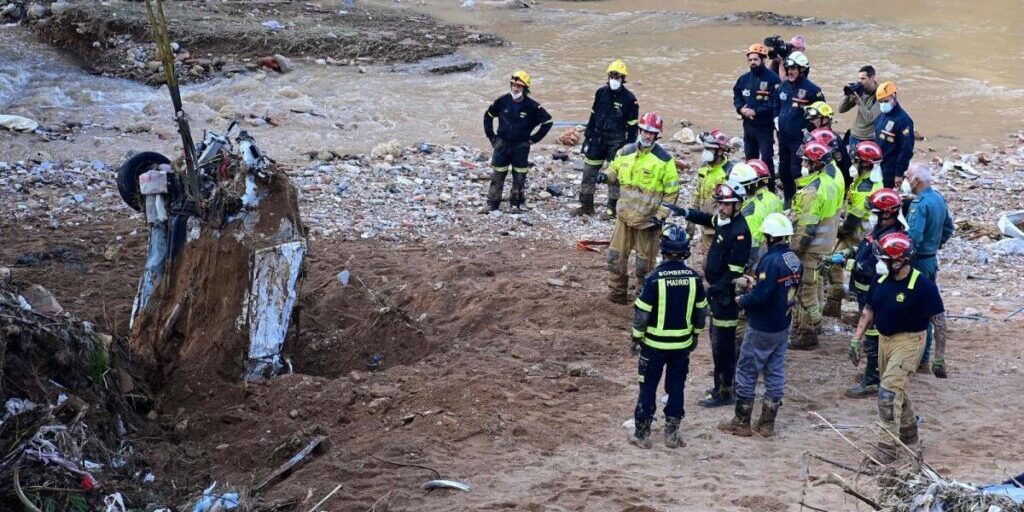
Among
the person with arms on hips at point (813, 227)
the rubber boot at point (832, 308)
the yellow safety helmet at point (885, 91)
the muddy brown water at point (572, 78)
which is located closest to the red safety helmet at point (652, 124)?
the person with arms on hips at point (813, 227)

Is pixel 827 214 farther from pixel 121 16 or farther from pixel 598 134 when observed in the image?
pixel 121 16

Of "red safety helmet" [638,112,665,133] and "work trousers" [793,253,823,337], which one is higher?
"red safety helmet" [638,112,665,133]

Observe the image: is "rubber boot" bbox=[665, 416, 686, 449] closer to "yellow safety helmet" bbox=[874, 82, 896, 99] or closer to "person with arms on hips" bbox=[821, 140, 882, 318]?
"person with arms on hips" bbox=[821, 140, 882, 318]

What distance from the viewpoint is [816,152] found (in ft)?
30.6

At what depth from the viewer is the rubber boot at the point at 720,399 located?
8.50 meters

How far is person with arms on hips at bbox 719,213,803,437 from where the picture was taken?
25.0 feet

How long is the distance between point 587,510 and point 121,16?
18.5 m

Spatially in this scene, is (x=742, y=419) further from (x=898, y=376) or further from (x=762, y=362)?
(x=898, y=376)

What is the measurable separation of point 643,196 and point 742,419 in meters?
2.83

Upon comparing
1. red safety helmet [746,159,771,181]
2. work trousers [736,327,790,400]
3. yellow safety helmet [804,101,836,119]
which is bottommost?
work trousers [736,327,790,400]

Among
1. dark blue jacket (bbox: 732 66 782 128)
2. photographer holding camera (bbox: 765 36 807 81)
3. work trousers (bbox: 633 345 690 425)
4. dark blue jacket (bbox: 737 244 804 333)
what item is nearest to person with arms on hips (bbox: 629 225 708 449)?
work trousers (bbox: 633 345 690 425)

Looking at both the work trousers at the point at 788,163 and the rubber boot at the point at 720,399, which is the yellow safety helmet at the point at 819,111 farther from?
the rubber boot at the point at 720,399

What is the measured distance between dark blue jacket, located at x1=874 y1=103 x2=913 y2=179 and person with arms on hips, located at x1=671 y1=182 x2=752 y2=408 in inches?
171

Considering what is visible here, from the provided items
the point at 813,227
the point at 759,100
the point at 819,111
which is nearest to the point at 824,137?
the point at 813,227
